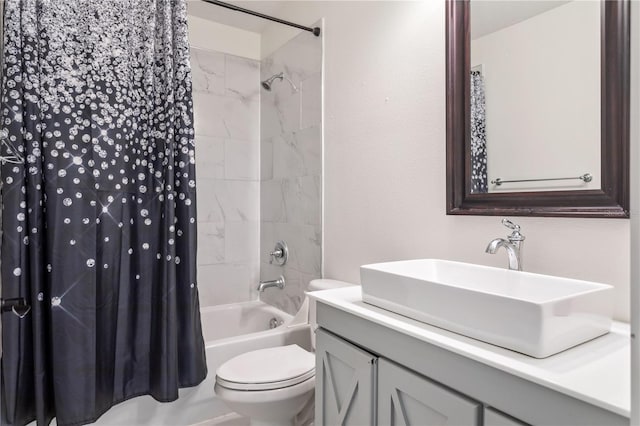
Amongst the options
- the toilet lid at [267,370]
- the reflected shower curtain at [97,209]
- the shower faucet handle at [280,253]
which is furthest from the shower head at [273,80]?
the toilet lid at [267,370]

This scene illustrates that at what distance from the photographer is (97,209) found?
1653 mm

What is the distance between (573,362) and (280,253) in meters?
2.07

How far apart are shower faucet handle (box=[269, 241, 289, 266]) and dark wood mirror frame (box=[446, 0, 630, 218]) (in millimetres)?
A: 1424

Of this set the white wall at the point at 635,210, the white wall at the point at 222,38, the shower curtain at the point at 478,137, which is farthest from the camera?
the white wall at the point at 222,38

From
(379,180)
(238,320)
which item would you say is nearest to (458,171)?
(379,180)

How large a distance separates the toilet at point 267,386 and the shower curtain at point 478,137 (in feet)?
3.45

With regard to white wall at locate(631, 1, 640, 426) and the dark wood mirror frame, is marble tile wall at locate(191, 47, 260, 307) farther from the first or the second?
white wall at locate(631, 1, 640, 426)

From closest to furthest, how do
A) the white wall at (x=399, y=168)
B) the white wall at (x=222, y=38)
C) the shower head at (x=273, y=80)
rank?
1. the white wall at (x=399, y=168)
2. the shower head at (x=273, y=80)
3. the white wall at (x=222, y=38)

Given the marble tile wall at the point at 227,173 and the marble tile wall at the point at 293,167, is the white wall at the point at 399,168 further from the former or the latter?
the marble tile wall at the point at 227,173

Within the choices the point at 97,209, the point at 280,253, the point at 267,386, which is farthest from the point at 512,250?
the point at 280,253

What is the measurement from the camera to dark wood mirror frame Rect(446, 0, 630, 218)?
103 cm

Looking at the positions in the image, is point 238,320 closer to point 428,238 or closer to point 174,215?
point 174,215

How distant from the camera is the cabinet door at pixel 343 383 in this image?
3.59 ft

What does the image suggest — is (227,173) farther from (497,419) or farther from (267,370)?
(497,419)
